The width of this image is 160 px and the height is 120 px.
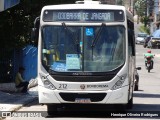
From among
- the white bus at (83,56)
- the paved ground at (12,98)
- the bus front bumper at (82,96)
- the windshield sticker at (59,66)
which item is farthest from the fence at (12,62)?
the bus front bumper at (82,96)

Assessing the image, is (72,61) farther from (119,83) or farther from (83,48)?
(119,83)

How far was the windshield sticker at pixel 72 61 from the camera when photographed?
15.9 metres

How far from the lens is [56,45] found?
633 inches

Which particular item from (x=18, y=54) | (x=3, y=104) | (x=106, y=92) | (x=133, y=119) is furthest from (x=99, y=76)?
(x=18, y=54)

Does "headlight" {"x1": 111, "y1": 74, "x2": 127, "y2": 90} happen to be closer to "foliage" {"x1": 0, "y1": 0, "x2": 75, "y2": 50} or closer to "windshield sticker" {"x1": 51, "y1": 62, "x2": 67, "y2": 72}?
"windshield sticker" {"x1": 51, "y1": 62, "x2": 67, "y2": 72}

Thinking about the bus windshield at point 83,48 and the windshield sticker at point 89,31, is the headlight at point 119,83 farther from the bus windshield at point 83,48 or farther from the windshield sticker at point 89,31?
the windshield sticker at point 89,31

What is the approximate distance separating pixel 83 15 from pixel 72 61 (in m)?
1.33

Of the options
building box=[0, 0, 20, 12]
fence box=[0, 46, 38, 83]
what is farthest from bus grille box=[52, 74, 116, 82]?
fence box=[0, 46, 38, 83]

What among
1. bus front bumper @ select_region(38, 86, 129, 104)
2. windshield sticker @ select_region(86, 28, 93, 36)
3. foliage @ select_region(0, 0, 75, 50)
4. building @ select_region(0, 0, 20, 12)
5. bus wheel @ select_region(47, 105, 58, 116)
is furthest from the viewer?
foliage @ select_region(0, 0, 75, 50)

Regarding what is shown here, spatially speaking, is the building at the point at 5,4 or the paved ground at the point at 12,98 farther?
the paved ground at the point at 12,98

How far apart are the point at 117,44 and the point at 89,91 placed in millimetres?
1534

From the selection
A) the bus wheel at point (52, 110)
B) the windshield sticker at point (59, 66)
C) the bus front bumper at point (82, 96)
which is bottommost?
the bus wheel at point (52, 110)

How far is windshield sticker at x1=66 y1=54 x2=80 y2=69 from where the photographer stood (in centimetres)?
1594

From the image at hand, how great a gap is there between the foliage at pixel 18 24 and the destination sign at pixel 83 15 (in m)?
7.01
